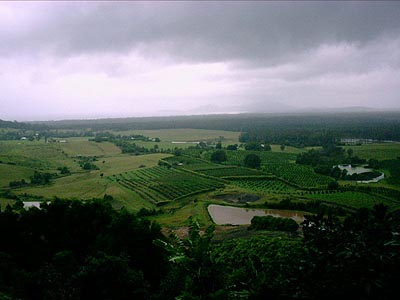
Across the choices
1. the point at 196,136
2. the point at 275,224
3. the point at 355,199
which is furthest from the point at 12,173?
the point at 196,136

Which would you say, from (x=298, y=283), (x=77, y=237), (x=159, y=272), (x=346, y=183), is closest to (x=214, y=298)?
(x=298, y=283)

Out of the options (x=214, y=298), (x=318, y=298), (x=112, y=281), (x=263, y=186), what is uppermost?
(x=318, y=298)

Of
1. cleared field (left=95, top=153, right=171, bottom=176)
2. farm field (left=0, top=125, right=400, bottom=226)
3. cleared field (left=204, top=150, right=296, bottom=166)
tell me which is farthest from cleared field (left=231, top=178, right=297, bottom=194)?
cleared field (left=95, top=153, right=171, bottom=176)

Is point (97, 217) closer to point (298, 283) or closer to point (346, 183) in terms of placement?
point (298, 283)

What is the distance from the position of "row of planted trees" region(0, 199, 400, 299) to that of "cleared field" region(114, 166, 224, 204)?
2225 cm

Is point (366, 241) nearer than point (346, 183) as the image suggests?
Yes

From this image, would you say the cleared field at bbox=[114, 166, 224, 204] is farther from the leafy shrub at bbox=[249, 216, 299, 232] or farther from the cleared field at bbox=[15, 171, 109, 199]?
the leafy shrub at bbox=[249, 216, 299, 232]

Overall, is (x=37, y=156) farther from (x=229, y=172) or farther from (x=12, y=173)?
(x=229, y=172)

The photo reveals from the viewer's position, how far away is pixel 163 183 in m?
52.9

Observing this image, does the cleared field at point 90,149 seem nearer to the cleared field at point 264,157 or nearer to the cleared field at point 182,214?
the cleared field at point 264,157

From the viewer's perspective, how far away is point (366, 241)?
6035 millimetres

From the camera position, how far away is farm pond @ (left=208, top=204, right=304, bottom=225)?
3556 centimetres

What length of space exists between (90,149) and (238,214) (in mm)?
71373

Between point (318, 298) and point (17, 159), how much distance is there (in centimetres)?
7965
